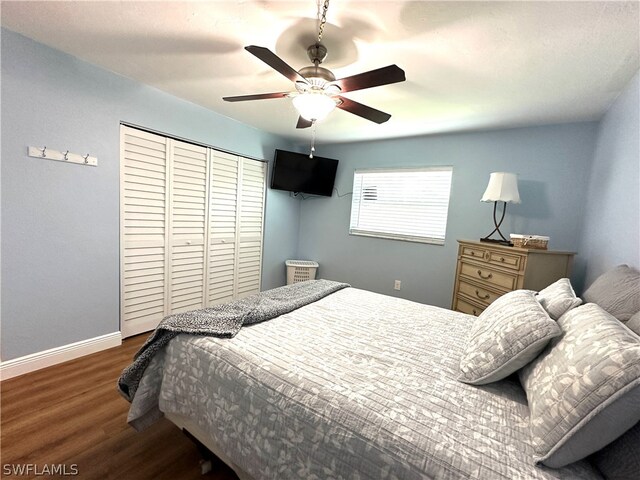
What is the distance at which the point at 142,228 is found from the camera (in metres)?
2.55

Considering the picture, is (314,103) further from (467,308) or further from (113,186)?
(467,308)

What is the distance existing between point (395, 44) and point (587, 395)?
176cm

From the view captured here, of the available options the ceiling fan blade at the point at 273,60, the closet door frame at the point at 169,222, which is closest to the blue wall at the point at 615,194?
the ceiling fan blade at the point at 273,60

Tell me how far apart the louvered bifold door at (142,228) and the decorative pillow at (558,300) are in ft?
9.80

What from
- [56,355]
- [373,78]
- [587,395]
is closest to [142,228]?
[56,355]

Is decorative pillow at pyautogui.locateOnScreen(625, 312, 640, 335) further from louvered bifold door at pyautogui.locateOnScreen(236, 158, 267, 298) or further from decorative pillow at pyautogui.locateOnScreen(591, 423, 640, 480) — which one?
louvered bifold door at pyautogui.locateOnScreen(236, 158, 267, 298)

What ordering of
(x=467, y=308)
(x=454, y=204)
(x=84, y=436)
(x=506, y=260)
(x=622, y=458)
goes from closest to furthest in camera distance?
1. (x=622, y=458)
2. (x=84, y=436)
3. (x=506, y=260)
4. (x=467, y=308)
5. (x=454, y=204)

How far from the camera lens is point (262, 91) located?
7.58 ft

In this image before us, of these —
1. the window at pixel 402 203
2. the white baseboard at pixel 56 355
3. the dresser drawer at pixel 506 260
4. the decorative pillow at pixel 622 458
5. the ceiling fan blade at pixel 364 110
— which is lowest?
the white baseboard at pixel 56 355

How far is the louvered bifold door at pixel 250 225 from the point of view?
11.4ft

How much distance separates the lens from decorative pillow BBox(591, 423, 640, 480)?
0.65 meters

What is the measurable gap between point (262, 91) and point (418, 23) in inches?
53.3

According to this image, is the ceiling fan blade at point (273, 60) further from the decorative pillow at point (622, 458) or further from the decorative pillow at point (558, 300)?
the decorative pillow at point (622, 458)

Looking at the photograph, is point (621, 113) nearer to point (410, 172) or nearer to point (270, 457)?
point (410, 172)
